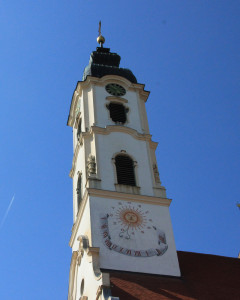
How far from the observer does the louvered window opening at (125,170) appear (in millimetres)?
21125

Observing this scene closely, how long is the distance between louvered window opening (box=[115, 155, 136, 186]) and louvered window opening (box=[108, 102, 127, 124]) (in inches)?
101

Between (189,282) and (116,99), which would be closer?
(189,282)

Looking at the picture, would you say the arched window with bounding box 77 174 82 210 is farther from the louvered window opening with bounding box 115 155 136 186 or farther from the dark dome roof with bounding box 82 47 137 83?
the dark dome roof with bounding box 82 47 137 83

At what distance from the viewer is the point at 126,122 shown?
23906mm

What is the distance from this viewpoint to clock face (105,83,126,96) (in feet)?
82.8

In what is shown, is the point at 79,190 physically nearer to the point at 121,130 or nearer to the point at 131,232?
the point at 121,130

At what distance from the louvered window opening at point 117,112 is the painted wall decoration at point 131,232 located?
527 centimetres

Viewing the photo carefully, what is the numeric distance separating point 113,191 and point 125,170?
1.65 metres

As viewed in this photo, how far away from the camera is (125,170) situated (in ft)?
70.5

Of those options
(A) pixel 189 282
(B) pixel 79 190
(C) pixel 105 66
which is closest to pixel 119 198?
(B) pixel 79 190

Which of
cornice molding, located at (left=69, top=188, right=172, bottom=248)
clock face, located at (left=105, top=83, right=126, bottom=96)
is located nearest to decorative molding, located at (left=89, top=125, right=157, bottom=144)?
clock face, located at (left=105, top=83, right=126, bottom=96)

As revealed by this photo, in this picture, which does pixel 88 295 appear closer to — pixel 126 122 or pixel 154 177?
pixel 154 177

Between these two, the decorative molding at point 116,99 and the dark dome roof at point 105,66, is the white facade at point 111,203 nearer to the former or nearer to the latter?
the decorative molding at point 116,99

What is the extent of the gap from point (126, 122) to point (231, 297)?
9.60 m
